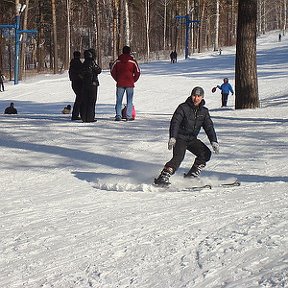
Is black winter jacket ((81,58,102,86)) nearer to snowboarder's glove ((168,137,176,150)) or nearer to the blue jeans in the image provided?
the blue jeans

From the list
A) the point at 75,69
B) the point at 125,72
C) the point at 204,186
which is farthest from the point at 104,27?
the point at 204,186

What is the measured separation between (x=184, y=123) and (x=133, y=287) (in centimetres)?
349

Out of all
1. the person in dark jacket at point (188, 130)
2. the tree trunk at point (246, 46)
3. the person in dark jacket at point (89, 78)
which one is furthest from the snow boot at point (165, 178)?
the tree trunk at point (246, 46)

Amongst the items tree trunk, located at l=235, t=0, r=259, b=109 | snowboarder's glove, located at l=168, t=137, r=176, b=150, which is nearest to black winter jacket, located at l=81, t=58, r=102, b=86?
tree trunk, located at l=235, t=0, r=259, b=109

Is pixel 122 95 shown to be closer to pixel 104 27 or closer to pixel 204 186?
pixel 204 186

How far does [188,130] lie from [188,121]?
5.5 inches

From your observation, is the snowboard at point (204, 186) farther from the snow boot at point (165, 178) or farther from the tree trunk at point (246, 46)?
the tree trunk at point (246, 46)

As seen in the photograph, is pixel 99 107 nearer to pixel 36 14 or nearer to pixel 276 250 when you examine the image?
pixel 276 250

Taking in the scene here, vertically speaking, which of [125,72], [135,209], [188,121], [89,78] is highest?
[125,72]

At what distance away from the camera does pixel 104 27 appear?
65250 millimetres

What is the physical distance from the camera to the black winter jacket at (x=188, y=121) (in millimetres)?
7014

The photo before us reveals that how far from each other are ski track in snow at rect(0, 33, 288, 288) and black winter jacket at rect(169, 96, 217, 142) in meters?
0.68

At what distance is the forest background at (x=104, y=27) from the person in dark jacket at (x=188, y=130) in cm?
2829

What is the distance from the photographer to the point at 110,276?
4.20m
